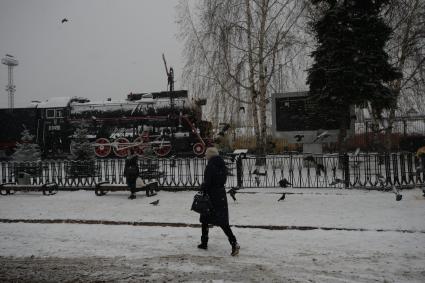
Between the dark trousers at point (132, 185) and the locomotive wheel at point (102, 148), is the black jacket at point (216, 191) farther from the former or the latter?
the locomotive wheel at point (102, 148)

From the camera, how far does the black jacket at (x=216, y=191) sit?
19.7 ft

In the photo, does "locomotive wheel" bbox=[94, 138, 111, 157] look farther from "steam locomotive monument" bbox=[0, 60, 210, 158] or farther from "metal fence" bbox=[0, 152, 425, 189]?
"metal fence" bbox=[0, 152, 425, 189]

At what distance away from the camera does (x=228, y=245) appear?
21.6ft

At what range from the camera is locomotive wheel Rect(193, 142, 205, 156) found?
2259 centimetres

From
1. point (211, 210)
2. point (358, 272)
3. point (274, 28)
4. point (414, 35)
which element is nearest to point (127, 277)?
point (211, 210)

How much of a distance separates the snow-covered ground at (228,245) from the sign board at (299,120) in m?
7.02

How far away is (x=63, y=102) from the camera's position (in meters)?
26.2

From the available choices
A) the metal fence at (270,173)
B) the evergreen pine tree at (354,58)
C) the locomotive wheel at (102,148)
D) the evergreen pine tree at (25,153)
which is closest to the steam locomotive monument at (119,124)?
the locomotive wheel at (102,148)

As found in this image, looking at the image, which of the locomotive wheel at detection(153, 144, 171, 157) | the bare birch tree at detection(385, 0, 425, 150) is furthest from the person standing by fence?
the bare birch tree at detection(385, 0, 425, 150)

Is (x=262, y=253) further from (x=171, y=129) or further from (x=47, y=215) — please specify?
(x=171, y=129)

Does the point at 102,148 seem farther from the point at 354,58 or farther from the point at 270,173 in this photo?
the point at 354,58

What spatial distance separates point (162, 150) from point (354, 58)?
12.9 meters

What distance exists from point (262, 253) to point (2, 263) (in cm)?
422

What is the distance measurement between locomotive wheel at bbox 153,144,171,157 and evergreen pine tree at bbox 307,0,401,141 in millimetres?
10629
